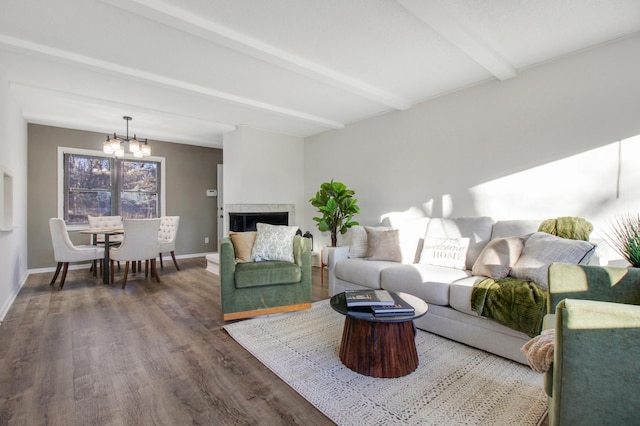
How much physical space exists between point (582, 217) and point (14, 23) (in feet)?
16.2

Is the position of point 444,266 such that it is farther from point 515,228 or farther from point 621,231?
point 621,231

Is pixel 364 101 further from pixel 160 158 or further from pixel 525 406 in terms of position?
pixel 160 158

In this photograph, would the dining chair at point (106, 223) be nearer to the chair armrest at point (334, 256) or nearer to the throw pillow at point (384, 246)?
the chair armrest at point (334, 256)

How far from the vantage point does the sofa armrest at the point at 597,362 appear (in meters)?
0.98

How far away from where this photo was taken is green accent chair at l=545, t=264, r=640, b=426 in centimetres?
98

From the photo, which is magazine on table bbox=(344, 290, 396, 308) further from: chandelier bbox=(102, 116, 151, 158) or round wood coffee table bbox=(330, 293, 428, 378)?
chandelier bbox=(102, 116, 151, 158)

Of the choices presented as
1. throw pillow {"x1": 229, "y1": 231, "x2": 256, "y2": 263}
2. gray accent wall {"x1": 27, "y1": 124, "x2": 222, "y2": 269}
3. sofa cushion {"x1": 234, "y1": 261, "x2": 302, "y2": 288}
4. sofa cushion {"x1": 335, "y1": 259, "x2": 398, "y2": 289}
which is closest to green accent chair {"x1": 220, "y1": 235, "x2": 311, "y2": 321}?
sofa cushion {"x1": 234, "y1": 261, "x2": 302, "y2": 288}

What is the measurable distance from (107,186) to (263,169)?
9.84ft

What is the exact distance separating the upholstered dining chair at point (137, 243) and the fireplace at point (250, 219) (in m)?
1.24

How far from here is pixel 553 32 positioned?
2.56 m

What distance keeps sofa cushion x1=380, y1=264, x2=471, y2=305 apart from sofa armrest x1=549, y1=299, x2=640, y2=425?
1.56 meters

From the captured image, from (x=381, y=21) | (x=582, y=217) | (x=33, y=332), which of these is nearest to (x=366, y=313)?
(x=381, y=21)

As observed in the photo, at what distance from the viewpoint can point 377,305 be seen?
6.69 ft

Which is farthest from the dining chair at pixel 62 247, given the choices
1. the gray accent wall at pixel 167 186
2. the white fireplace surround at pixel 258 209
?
the white fireplace surround at pixel 258 209
